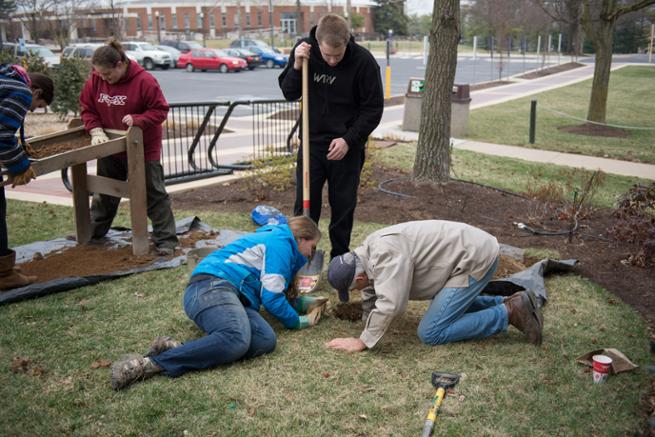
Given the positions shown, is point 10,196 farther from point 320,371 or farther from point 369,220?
point 320,371

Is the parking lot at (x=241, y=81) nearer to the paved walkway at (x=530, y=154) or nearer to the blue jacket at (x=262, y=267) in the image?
the paved walkway at (x=530, y=154)

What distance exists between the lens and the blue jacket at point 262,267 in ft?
13.4

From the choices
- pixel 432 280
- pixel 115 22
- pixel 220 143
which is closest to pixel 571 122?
pixel 220 143

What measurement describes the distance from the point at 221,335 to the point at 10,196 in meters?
5.62

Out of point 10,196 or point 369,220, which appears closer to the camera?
point 369,220

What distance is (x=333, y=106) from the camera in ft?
16.8

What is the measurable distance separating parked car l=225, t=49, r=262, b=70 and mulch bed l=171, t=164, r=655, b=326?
3177cm

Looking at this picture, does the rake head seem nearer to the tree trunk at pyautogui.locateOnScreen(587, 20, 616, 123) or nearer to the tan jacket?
the tan jacket

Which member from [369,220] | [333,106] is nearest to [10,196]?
[369,220]

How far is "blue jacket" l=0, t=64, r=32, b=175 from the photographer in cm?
455

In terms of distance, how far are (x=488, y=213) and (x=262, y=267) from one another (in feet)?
13.2

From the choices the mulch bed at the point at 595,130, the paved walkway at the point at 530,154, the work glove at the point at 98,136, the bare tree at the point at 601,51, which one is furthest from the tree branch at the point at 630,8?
the work glove at the point at 98,136

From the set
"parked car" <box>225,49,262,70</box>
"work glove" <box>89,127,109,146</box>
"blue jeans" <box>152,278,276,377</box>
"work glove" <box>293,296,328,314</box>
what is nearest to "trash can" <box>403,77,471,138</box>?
"work glove" <box>89,127,109,146</box>

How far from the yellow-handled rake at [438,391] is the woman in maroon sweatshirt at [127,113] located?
10.2 ft
